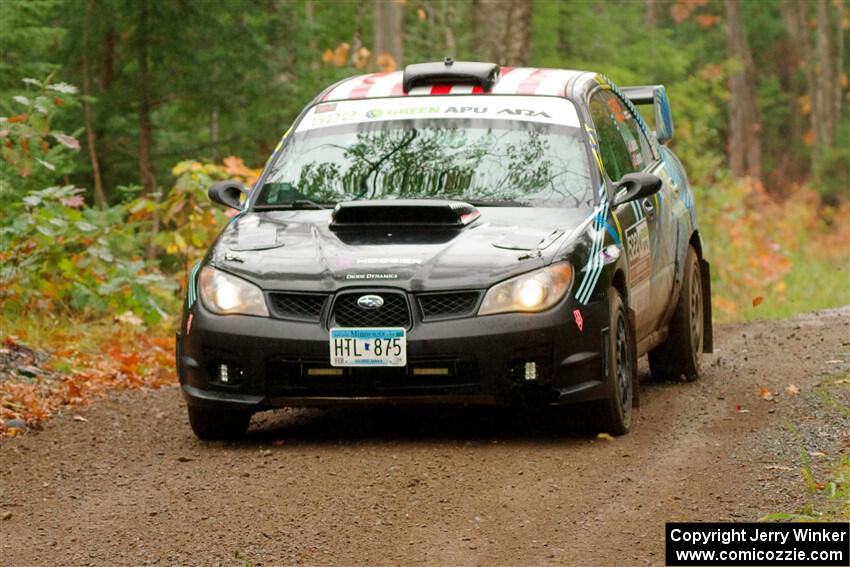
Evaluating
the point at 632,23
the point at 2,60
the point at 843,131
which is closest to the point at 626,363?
the point at 2,60

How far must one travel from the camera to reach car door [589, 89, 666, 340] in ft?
27.2

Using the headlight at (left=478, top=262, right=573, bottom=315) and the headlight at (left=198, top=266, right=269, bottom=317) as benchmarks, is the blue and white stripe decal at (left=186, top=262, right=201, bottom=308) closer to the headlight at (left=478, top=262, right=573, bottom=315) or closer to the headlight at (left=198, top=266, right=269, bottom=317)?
the headlight at (left=198, top=266, right=269, bottom=317)

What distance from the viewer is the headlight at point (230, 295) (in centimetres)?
725

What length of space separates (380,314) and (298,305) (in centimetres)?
41

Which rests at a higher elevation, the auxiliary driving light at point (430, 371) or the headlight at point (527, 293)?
the headlight at point (527, 293)

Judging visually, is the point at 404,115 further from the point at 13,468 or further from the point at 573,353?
the point at 13,468

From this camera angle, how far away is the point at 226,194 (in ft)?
27.8

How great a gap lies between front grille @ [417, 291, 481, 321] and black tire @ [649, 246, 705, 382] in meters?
3.05

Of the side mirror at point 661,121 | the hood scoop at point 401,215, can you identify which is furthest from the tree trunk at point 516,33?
the hood scoop at point 401,215

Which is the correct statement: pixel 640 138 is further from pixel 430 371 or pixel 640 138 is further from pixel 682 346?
pixel 430 371

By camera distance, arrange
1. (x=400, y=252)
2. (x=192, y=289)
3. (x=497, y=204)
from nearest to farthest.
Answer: (x=400, y=252)
(x=192, y=289)
(x=497, y=204)

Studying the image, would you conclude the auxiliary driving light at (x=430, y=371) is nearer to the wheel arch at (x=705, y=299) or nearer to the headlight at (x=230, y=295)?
→ the headlight at (x=230, y=295)

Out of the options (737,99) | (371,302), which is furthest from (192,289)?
(737,99)

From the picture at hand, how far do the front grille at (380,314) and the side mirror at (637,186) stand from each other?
159 centimetres
